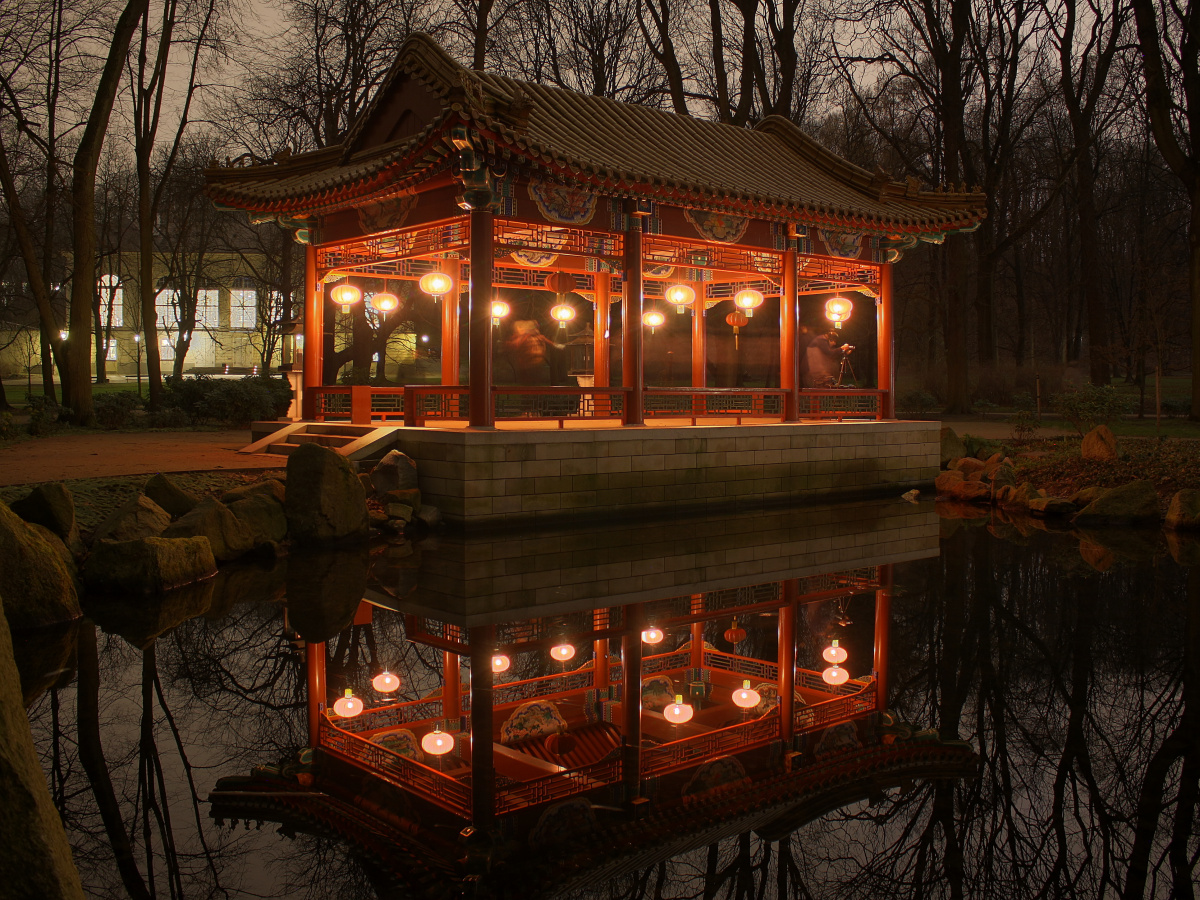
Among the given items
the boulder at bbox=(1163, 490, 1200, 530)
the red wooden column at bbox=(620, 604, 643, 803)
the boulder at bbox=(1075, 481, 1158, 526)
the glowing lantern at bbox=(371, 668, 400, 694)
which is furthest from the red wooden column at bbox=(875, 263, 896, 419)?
the glowing lantern at bbox=(371, 668, 400, 694)

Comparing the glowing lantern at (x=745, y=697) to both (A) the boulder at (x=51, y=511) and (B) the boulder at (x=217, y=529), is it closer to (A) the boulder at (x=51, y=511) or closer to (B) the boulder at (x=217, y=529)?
(B) the boulder at (x=217, y=529)

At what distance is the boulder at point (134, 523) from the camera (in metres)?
8.02

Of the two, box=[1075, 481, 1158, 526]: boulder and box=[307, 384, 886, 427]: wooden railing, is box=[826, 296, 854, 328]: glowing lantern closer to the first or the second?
box=[307, 384, 886, 427]: wooden railing

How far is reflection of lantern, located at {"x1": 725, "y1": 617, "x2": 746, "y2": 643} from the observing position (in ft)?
21.5

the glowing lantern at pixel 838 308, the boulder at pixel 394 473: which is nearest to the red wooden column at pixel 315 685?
the boulder at pixel 394 473

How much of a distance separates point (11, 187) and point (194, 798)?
21117 mm

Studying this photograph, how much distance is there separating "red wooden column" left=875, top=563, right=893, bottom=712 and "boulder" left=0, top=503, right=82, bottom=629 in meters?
5.30

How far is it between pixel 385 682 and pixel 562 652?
3.84ft

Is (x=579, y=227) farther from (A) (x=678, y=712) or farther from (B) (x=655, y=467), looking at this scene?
(A) (x=678, y=712)

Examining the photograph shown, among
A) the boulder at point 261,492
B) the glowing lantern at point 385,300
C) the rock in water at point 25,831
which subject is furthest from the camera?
the glowing lantern at point 385,300

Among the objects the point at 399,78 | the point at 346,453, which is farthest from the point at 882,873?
the point at 399,78

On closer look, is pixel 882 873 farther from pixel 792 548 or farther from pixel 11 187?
pixel 11 187

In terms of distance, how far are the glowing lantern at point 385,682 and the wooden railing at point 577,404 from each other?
6279 millimetres

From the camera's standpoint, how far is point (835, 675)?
5703mm
